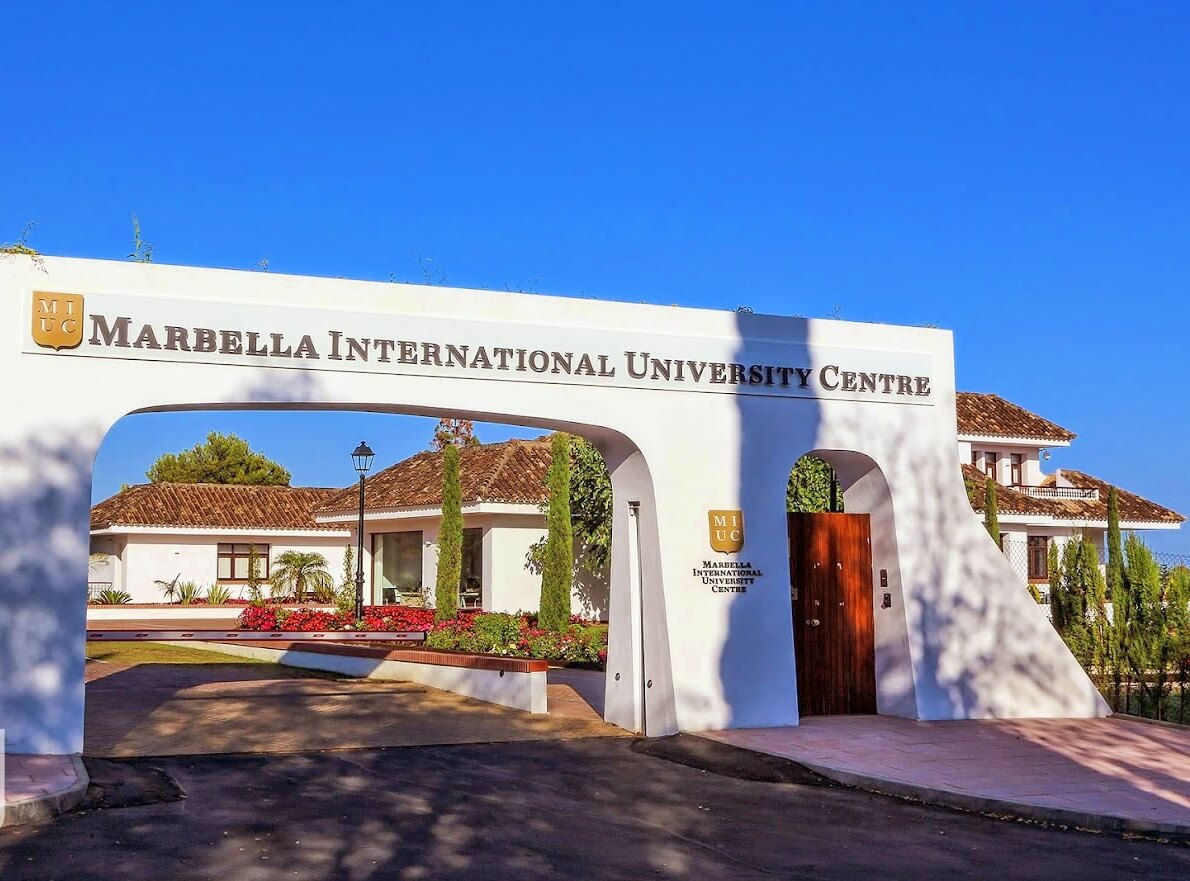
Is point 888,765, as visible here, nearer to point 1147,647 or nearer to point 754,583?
point 754,583

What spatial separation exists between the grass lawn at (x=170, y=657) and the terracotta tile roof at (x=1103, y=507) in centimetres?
2879

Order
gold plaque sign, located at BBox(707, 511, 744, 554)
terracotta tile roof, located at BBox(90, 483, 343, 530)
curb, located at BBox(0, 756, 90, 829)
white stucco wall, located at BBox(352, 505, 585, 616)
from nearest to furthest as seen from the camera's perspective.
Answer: curb, located at BBox(0, 756, 90, 829) → gold plaque sign, located at BBox(707, 511, 744, 554) → white stucco wall, located at BBox(352, 505, 585, 616) → terracotta tile roof, located at BBox(90, 483, 343, 530)

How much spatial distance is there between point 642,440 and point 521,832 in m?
5.29

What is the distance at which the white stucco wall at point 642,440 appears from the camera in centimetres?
1074

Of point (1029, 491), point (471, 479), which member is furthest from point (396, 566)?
point (1029, 491)

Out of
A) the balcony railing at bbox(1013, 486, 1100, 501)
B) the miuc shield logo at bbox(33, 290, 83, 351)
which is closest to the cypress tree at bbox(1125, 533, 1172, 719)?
the miuc shield logo at bbox(33, 290, 83, 351)

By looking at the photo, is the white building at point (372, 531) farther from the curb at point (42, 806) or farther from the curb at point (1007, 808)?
the curb at point (42, 806)

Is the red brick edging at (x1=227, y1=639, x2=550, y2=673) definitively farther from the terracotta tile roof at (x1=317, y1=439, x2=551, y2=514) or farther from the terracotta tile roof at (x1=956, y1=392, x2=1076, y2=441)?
the terracotta tile roof at (x1=956, y1=392, x2=1076, y2=441)

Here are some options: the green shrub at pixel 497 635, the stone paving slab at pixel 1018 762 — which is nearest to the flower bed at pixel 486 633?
the green shrub at pixel 497 635

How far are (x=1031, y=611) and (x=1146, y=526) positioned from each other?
34071mm

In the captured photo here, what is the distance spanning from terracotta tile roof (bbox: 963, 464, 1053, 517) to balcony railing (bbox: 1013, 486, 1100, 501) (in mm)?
1386

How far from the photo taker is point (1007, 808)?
9.58m

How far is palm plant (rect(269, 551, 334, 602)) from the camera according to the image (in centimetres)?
4144

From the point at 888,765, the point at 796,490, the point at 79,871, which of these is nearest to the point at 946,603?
the point at 888,765
